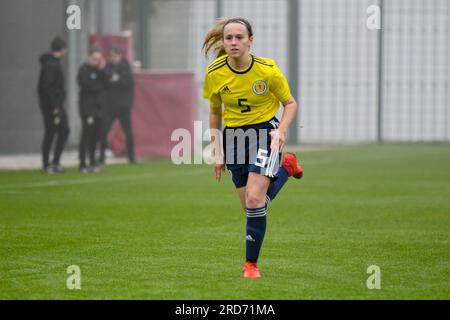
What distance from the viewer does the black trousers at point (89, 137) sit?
1905 centimetres

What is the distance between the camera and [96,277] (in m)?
7.84

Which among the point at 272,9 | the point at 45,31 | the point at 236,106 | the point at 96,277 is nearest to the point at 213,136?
the point at 236,106

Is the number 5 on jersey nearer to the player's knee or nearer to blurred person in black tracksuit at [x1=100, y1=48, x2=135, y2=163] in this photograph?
the player's knee

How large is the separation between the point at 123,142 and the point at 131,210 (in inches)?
441

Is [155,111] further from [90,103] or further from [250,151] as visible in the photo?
[250,151]

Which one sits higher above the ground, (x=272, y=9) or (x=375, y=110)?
(x=272, y=9)

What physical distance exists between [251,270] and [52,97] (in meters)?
11.2

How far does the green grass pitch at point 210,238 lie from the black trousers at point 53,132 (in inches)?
21.3

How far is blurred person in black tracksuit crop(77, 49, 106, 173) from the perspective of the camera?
19094mm

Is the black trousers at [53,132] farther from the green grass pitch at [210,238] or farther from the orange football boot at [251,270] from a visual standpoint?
the orange football boot at [251,270]

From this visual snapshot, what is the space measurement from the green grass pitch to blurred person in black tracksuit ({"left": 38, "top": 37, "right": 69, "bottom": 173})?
0.56 m

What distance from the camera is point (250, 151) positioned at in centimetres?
815
